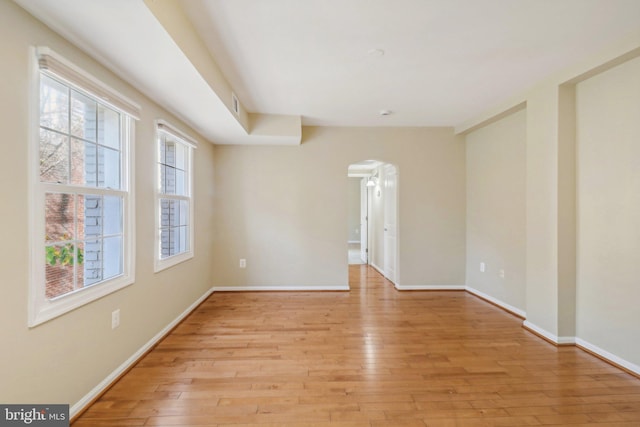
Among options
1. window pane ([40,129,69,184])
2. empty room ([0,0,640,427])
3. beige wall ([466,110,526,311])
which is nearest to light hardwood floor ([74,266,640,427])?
empty room ([0,0,640,427])

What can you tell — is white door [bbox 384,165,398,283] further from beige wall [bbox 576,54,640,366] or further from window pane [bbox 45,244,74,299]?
window pane [bbox 45,244,74,299]

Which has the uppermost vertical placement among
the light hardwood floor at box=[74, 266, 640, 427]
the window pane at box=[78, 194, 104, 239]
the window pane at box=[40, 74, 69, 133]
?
the window pane at box=[40, 74, 69, 133]

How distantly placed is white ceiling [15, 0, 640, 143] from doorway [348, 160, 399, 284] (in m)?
1.91

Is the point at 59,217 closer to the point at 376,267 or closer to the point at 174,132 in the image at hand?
the point at 174,132

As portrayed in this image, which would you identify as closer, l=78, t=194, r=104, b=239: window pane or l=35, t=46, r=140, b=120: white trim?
l=35, t=46, r=140, b=120: white trim

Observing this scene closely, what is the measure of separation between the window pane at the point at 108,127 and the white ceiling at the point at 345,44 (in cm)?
31

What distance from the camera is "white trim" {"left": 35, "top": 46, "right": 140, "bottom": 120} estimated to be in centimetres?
150

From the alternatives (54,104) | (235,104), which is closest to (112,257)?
(54,104)

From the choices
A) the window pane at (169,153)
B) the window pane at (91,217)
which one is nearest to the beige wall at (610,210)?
the window pane at (91,217)

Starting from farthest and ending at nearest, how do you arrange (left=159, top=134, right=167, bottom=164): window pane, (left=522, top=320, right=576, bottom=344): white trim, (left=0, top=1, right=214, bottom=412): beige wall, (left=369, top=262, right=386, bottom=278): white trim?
(left=369, top=262, right=386, bottom=278): white trim → (left=159, top=134, right=167, bottom=164): window pane → (left=522, top=320, right=576, bottom=344): white trim → (left=0, top=1, right=214, bottom=412): beige wall

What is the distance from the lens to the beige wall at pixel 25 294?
1.35m

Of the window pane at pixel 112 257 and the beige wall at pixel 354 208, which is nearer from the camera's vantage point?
the window pane at pixel 112 257

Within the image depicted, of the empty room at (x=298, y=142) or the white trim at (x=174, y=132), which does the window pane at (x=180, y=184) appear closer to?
the empty room at (x=298, y=142)

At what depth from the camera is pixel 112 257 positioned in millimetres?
2193
